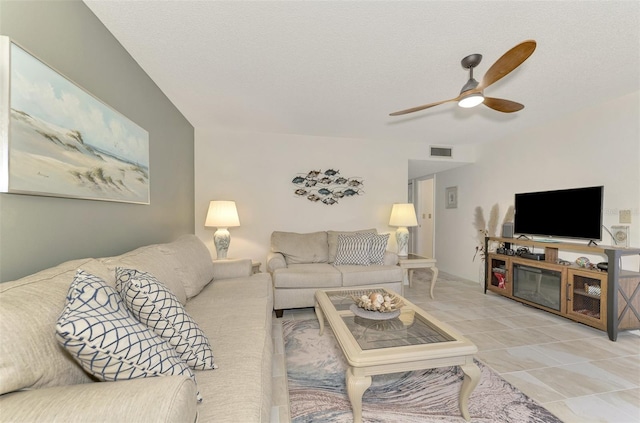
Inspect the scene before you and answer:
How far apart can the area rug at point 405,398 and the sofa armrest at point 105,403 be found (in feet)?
3.25

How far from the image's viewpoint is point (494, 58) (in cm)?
191

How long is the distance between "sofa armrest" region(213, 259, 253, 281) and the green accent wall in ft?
1.97

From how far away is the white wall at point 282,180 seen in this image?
3635 mm

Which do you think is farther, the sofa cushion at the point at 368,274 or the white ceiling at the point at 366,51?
the sofa cushion at the point at 368,274

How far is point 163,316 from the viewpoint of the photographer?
101 cm

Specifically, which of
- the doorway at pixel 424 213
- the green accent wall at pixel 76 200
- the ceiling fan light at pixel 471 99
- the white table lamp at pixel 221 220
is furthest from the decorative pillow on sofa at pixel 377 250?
the doorway at pixel 424 213

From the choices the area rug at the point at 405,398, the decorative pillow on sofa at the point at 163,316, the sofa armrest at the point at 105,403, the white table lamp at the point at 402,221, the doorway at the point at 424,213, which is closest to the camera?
the sofa armrest at the point at 105,403

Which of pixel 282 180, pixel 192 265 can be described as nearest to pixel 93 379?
pixel 192 265

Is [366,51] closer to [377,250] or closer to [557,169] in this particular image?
[377,250]

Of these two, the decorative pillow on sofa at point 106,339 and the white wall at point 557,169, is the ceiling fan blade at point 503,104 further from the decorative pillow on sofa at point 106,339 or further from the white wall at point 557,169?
the decorative pillow on sofa at point 106,339

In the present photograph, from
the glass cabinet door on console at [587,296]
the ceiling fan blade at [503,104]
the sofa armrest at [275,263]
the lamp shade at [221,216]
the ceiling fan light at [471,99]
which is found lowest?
the glass cabinet door on console at [587,296]

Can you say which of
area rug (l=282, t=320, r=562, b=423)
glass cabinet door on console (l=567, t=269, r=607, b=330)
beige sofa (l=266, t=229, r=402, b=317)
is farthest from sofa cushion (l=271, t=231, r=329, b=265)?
glass cabinet door on console (l=567, t=269, r=607, b=330)

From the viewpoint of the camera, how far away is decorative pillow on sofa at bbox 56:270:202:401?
71 cm

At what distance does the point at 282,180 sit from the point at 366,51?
88.1 inches
